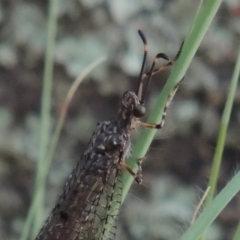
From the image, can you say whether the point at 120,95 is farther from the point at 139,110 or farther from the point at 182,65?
the point at 182,65

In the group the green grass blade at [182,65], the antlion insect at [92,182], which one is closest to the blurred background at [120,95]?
the antlion insect at [92,182]

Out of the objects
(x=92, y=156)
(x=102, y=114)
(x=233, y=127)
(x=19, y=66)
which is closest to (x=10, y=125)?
(x=19, y=66)

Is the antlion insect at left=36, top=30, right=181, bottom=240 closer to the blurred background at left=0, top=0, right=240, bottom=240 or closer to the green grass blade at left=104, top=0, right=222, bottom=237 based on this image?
the green grass blade at left=104, top=0, right=222, bottom=237

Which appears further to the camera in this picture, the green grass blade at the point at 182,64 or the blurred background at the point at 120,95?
the blurred background at the point at 120,95

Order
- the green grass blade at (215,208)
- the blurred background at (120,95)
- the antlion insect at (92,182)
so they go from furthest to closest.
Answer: the blurred background at (120,95) → the antlion insect at (92,182) → the green grass blade at (215,208)

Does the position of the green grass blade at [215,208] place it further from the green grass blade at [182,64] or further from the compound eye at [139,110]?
the compound eye at [139,110]

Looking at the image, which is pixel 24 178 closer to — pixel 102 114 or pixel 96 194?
pixel 102 114

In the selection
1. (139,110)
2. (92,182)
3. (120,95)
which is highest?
(139,110)

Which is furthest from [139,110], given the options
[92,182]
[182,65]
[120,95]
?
[120,95]

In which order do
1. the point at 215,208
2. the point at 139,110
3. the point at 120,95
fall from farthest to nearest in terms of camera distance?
1. the point at 120,95
2. the point at 139,110
3. the point at 215,208
